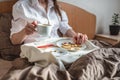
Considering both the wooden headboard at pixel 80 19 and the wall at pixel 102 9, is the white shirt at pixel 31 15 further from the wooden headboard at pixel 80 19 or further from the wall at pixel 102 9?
the wall at pixel 102 9

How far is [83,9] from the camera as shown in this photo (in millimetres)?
2096

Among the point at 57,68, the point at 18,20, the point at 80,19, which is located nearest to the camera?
the point at 57,68

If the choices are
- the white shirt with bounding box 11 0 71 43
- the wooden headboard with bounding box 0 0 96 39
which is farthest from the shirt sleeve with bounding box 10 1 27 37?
the wooden headboard with bounding box 0 0 96 39

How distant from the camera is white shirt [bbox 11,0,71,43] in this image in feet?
4.67

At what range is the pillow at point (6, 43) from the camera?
4.99 ft

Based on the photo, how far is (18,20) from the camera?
1439mm

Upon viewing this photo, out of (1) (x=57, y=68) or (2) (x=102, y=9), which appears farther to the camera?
(2) (x=102, y=9)

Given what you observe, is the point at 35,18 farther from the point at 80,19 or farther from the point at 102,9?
the point at 102,9

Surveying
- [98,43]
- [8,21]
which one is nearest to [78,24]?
[98,43]

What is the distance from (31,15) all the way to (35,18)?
1.4 inches

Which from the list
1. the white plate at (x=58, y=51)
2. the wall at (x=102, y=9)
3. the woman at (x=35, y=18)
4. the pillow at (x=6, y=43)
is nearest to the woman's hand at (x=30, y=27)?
the woman at (x=35, y=18)

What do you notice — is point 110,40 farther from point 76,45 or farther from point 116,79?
point 116,79

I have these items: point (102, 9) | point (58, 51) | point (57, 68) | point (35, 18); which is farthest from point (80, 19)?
point (57, 68)

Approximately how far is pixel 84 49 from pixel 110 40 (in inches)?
34.7
